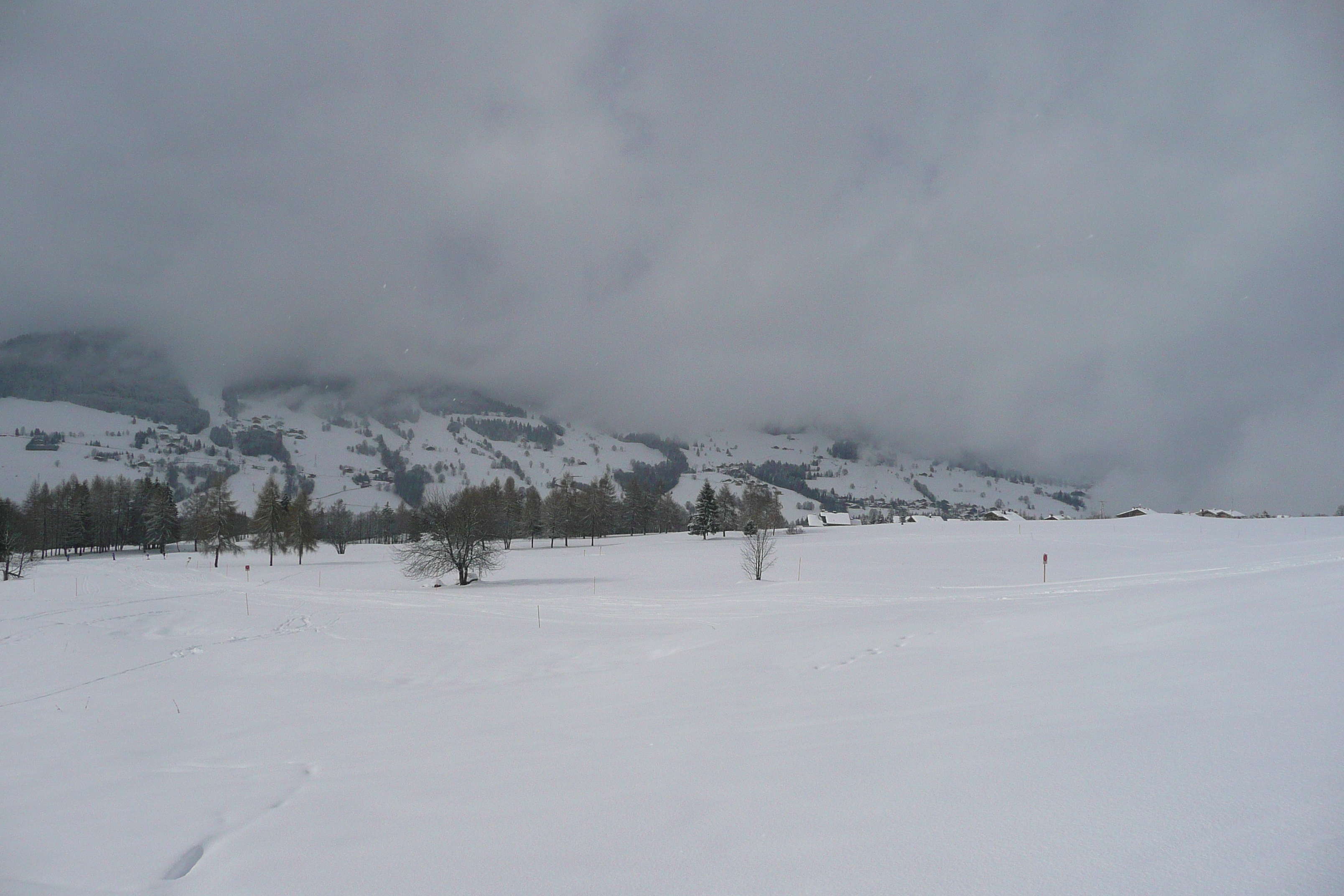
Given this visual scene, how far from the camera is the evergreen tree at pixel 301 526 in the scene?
7706cm

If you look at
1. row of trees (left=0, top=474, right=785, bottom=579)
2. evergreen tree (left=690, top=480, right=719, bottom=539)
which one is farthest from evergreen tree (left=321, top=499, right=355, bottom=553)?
evergreen tree (left=690, top=480, right=719, bottom=539)

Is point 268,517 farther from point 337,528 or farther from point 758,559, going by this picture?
point 758,559

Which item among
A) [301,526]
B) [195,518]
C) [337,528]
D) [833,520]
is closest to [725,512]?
[833,520]

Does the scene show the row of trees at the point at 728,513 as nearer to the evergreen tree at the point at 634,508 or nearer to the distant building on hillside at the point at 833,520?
the evergreen tree at the point at 634,508

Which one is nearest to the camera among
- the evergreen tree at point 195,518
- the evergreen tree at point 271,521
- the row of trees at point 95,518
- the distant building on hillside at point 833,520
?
the evergreen tree at point 195,518

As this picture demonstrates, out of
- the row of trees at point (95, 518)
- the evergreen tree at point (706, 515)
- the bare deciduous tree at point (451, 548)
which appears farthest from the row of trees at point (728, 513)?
the row of trees at point (95, 518)

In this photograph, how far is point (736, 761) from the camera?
529cm

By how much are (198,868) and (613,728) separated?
13.7 feet

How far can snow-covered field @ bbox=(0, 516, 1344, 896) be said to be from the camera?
313 centimetres

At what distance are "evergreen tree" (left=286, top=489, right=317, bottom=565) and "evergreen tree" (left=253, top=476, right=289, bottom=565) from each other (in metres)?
0.72

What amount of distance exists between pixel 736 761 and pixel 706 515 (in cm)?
9677

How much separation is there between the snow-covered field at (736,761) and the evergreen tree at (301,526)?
222ft

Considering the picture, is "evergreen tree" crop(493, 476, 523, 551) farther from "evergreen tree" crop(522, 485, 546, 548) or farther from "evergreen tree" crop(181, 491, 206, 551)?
"evergreen tree" crop(181, 491, 206, 551)

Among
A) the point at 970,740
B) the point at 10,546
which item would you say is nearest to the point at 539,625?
the point at 970,740
